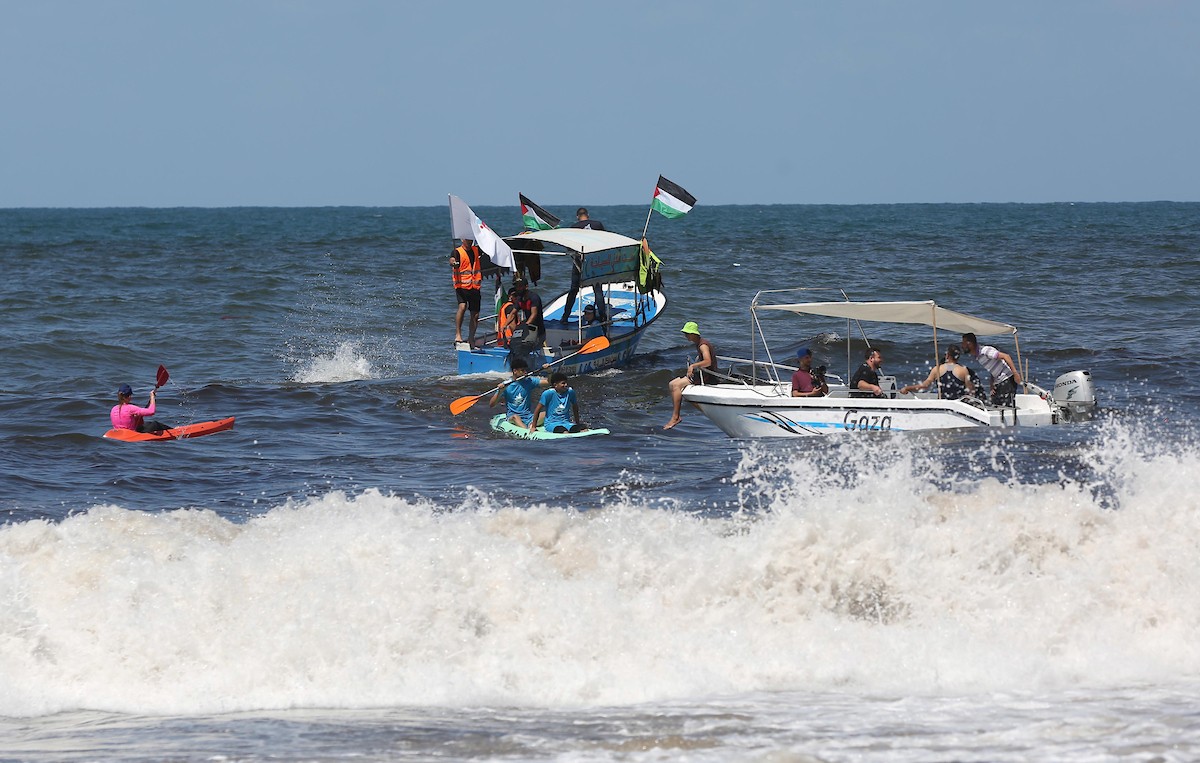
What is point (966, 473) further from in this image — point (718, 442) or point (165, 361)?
point (165, 361)

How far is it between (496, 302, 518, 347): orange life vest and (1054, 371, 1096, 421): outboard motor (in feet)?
29.1

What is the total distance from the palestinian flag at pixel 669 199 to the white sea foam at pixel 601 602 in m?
12.1

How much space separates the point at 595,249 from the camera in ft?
69.7

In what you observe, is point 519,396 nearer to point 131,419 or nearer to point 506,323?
point 506,323

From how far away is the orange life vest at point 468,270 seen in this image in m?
21.5

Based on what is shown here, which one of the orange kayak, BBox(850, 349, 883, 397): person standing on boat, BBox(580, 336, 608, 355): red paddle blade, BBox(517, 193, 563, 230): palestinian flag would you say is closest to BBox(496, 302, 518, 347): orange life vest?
BBox(580, 336, 608, 355): red paddle blade

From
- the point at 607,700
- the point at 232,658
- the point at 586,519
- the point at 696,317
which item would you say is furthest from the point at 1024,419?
the point at 696,317

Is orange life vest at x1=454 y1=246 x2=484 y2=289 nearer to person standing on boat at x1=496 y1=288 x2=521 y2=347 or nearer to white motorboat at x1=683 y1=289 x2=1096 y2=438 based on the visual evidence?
person standing on boat at x1=496 y1=288 x2=521 y2=347

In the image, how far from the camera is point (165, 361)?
2598cm

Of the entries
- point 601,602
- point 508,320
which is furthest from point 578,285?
point 601,602

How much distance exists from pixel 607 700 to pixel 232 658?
2.71 metres

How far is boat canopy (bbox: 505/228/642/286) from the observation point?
21281 millimetres

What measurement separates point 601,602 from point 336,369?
15.1m

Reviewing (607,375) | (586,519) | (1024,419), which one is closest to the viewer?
(586,519)
